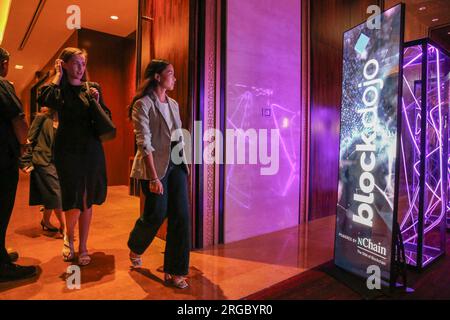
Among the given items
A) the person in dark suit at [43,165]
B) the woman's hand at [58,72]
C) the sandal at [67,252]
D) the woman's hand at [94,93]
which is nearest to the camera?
the woman's hand at [58,72]

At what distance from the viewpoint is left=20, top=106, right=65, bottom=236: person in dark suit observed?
9.84 ft

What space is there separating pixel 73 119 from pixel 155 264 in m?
1.18

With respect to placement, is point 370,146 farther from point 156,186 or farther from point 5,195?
point 5,195

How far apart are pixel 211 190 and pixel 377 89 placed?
1.53 meters

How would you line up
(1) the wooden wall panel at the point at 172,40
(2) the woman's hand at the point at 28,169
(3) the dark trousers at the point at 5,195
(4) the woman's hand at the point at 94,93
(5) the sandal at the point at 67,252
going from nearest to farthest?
(3) the dark trousers at the point at 5,195 → (4) the woman's hand at the point at 94,93 → (5) the sandal at the point at 67,252 → (1) the wooden wall panel at the point at 172,40 → (2) the woman's hand at the point at 28,169

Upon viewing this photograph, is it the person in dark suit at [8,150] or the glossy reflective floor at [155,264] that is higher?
the person in dark suit at [8,150]

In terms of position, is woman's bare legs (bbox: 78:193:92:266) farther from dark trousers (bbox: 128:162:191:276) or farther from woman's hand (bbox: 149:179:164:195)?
woman's hand (bbox: 149:179:164:195)

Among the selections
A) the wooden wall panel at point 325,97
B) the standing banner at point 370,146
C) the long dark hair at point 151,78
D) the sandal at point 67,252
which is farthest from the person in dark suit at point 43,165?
the wooden wall panel at point 325,97

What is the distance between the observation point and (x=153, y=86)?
204cm

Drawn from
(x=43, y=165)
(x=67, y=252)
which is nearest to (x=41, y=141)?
(x=43, y=165)

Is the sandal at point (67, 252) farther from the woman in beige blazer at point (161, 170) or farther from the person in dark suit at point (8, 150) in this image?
the woman in beige blazer at point (161, 170)

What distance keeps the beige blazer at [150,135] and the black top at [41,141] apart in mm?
1541

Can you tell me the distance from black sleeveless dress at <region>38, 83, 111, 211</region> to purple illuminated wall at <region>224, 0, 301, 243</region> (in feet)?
3.89

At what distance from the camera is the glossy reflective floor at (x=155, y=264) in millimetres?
1927
